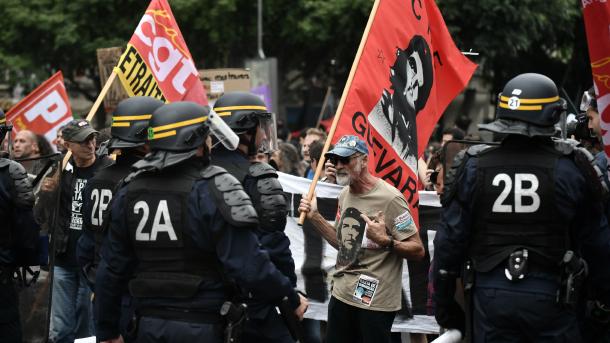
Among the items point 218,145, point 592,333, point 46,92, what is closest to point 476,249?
point 592,333

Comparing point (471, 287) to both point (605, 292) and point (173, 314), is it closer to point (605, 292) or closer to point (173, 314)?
point (605, 292)

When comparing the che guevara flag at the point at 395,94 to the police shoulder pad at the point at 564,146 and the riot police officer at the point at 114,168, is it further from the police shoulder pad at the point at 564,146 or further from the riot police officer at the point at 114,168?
the police shoulder pad at the point at 564,146

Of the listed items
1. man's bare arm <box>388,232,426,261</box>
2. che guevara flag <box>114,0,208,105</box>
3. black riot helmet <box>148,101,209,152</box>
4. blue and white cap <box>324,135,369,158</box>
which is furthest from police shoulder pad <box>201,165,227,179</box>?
che guevara flag <box>114,0,208,105</box>

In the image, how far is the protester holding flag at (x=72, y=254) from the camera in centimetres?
867

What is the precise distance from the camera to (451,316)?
6316 millimetres

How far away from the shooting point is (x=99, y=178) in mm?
7258

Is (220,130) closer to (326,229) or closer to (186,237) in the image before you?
(186,237)

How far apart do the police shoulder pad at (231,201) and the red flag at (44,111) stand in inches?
298

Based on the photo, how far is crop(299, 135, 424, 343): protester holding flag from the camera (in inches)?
290

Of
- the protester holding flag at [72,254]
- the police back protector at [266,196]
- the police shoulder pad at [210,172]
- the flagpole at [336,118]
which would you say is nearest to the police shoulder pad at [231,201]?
the police shoulder pad at [210,172]

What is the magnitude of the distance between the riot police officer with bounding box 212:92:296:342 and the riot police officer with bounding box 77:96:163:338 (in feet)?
1.65

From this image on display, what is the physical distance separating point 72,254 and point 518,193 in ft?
14.8

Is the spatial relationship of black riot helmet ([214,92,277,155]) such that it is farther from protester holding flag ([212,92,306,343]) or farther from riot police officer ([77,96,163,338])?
riot police officer ([77,96,163,338])

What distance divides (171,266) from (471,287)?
5.50ft
